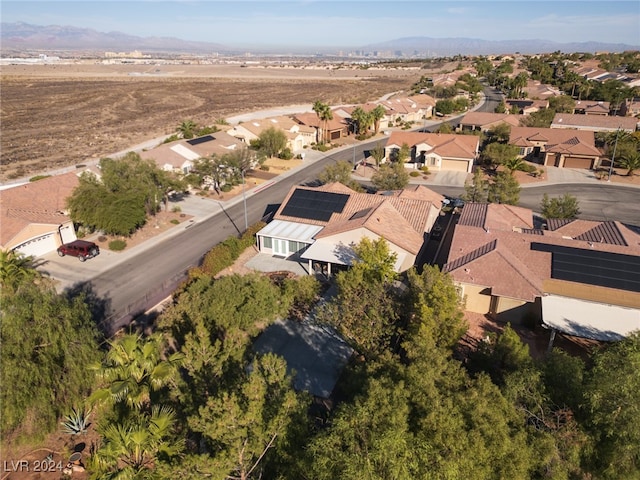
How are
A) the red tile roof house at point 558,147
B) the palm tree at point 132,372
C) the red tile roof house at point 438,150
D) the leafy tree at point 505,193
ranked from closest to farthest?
the palm tree at point 132,372, the leafy tree at point 505,193, the red tile roof house at point 558,147, the red tile roof house at point 438,150

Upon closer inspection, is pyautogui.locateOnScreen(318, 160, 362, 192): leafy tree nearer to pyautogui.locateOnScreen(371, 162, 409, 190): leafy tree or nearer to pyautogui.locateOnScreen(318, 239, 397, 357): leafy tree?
pyautogui.locateOnScreen(371, 162, 409, 190): leafy tree

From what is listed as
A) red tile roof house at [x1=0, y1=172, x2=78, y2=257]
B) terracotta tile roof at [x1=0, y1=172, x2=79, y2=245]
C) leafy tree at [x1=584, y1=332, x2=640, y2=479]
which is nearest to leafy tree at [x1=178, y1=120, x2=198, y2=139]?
terracotta tile roof at [x1=0, y1=172, x2=79, y2=245]

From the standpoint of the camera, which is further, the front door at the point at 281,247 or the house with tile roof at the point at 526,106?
the house with tile roof at the point at 526,106

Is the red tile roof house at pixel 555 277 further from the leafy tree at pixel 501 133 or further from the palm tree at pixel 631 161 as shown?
the leafy tree at pixel 501 133

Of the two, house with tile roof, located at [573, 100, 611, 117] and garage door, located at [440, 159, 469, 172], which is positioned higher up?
house with tile roof, located at [573, 100, 611, 117]

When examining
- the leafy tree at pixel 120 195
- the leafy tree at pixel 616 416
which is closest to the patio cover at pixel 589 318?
the leafy tree at pixel 616 416

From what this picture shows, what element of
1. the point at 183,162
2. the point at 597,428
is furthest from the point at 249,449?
the point at 183,162

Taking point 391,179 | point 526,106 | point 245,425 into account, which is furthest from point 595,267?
point 526,106
